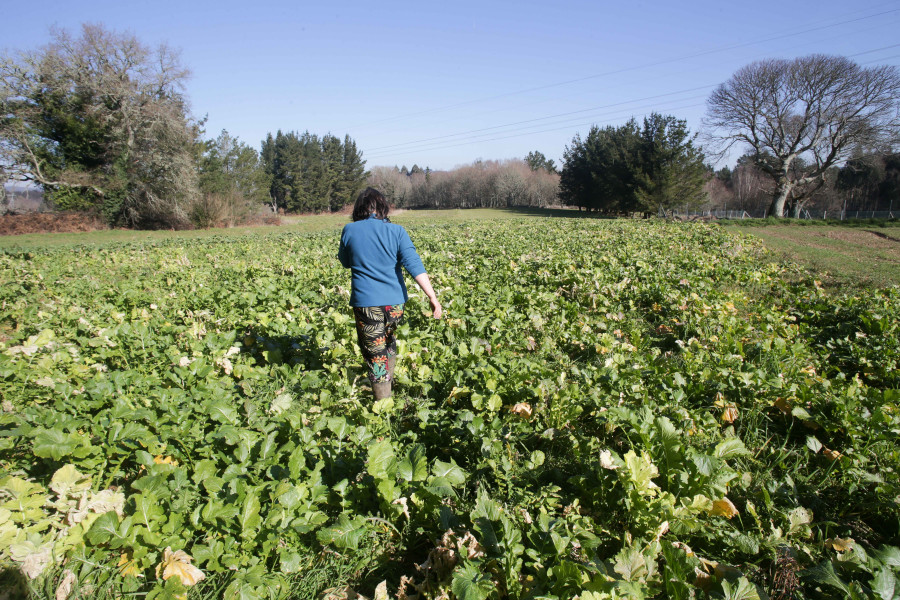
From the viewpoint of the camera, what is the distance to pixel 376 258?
11.6 feet

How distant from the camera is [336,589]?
2.09 m

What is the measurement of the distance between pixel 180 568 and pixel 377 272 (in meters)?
2.22

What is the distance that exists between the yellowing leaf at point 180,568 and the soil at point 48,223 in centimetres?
3426

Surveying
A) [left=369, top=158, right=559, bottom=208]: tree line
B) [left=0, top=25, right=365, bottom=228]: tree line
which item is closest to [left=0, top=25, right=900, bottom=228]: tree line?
[left=0, top=25, right=365, bottom=228]: tree line

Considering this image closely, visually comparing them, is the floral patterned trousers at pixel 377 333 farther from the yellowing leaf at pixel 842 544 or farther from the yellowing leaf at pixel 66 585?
the yellowing leaf at pixel 842 544

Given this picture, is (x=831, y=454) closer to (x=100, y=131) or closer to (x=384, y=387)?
(x=384, y=387)

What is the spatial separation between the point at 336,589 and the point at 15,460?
241 cm

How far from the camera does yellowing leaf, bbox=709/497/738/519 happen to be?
2.21m

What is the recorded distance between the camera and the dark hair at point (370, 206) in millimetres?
3547

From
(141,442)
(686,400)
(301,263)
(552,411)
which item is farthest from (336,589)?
(301,263)

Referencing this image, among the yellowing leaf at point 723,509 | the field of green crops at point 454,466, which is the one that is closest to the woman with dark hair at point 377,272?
the field of green crops at point 454,466

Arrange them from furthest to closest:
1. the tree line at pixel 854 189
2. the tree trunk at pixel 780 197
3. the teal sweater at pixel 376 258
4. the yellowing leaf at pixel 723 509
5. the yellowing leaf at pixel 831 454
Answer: the tree line at pixel 854 189 → the tree trunk at pixel 780 197 → the teal sweater at pixel 376 258 → the yellowing leaf at pixel 831 454 → the yellowing leaf at pixel 723 509

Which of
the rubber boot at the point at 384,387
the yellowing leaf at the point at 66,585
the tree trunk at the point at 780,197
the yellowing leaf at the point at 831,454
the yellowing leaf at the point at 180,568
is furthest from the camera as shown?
the tree trunk at the point at 780,197

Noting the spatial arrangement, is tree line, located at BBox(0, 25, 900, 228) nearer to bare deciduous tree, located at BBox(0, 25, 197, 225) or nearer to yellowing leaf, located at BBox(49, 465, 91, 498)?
bare deciduous tree, located at BBox(0, 25, 197, 225)
